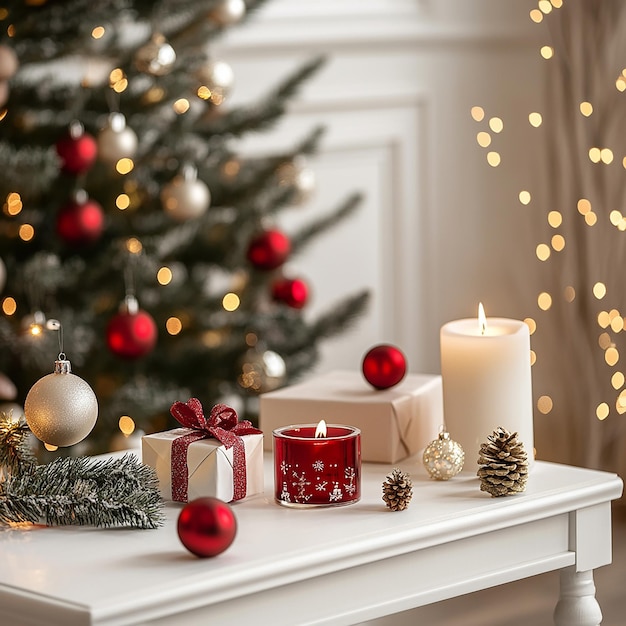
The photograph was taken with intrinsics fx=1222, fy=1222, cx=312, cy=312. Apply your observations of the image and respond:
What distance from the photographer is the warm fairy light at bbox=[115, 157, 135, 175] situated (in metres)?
2.05

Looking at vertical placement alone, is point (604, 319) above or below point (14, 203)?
below

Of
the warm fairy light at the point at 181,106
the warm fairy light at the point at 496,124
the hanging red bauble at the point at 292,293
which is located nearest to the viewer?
the warm fairy light at the point at 181,106

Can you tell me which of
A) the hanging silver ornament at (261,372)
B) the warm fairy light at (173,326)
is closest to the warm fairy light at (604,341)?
the hanging silver ornament at (261,372)

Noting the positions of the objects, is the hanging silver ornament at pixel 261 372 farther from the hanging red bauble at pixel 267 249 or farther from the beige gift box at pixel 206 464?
the beige gift box at pixel 206 464

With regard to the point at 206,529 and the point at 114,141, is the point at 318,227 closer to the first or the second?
the point at 114,141

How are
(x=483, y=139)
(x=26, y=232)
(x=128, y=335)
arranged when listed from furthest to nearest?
1. (x=483, y=139)
2. (x=26, y=232)
3. (x=128, y=335)

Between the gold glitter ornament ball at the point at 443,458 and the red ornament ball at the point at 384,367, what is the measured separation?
16cm

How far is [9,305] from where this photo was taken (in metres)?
1.93

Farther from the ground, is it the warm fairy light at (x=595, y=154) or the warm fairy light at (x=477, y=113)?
the warm fairy light at (x=477, y=113)

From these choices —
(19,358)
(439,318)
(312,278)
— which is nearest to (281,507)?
(19,358)

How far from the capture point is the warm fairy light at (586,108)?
107 inches

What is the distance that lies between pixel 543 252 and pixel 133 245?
1298 millimetres

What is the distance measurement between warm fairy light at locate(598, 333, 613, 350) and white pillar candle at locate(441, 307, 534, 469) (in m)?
1.52

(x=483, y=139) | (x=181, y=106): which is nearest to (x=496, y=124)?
(x=483, y=139)
